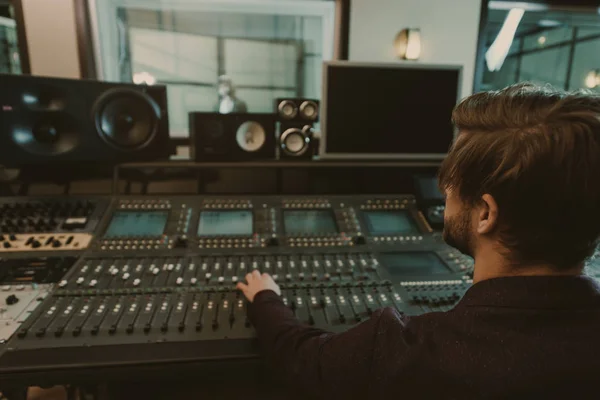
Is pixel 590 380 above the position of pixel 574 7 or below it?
below

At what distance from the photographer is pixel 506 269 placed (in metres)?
0.69

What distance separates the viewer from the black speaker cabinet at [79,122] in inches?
57.1

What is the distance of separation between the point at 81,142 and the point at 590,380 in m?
1.63

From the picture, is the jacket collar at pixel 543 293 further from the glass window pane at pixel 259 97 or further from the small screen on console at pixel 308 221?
the glass window pane at pixel 259 97

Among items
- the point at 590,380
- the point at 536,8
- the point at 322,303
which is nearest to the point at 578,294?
the point at 590,380

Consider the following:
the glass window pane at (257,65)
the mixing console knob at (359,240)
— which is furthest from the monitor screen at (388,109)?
the glass window pane at (257,65)

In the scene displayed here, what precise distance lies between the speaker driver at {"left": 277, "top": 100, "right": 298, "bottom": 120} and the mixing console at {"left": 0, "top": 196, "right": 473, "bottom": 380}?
0.37m

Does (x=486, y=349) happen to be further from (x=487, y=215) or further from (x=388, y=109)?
(x=388, y=109)

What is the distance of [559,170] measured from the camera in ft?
1.91

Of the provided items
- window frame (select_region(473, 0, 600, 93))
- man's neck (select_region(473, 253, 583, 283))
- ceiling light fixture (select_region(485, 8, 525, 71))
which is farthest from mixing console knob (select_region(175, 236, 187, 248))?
ceiling light fixture (select_region(485, 8, 525, 71))

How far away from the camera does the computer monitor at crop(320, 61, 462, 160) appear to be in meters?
1.71

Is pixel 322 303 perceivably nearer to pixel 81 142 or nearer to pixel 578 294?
pixel 578 294

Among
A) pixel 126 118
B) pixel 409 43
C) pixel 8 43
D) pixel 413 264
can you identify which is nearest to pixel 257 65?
pixel 409 43

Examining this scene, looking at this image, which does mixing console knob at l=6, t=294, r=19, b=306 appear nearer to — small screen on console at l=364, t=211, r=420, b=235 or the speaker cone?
the speaker cone
